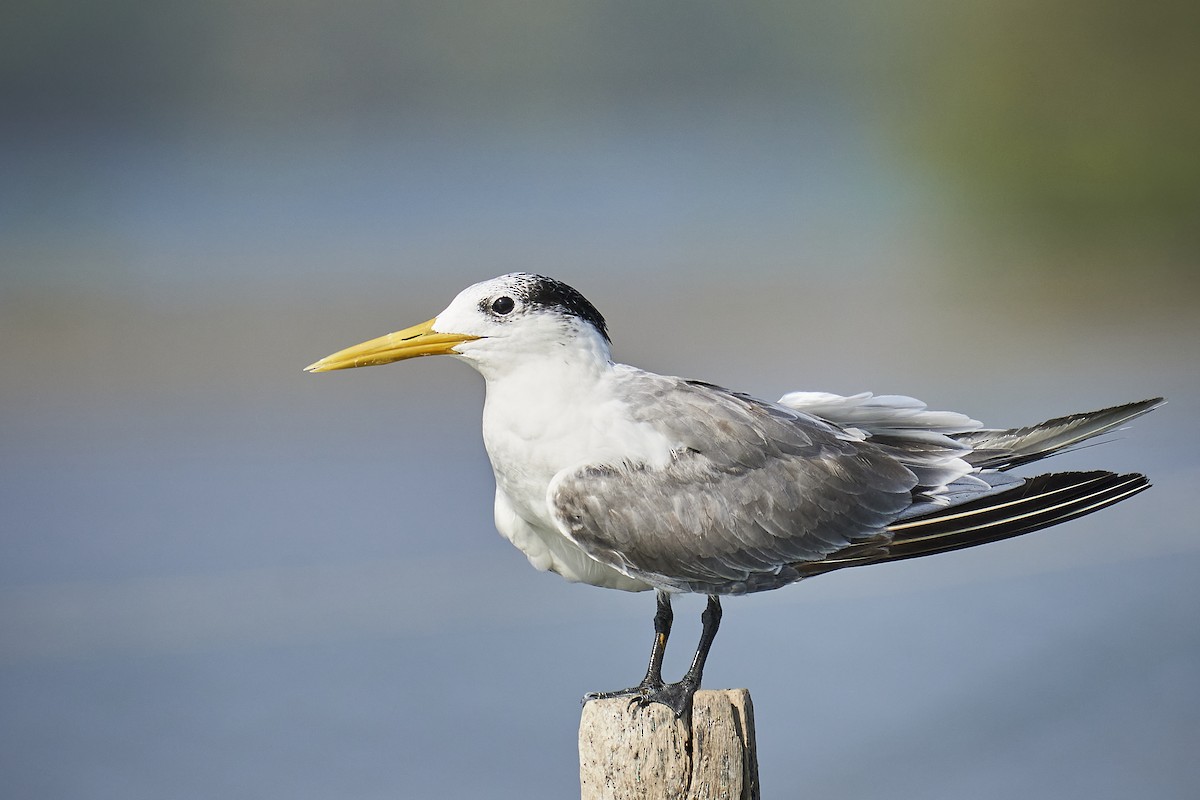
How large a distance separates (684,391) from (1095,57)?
31.7 feet

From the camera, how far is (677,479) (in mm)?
1757

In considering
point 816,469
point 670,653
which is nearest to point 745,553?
point 816,469

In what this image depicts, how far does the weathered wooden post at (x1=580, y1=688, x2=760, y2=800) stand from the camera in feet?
5.58

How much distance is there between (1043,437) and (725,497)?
1.62 ft

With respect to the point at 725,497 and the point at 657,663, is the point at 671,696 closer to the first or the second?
the point at 657,663

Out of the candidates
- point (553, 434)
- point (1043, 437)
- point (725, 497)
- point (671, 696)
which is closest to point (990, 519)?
point (1043, 437)

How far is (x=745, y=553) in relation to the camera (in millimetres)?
1754

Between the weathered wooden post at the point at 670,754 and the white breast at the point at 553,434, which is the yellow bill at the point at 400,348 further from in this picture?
the weathered wooden post at the point at 670,754

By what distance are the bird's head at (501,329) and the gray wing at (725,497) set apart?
132 millimetres

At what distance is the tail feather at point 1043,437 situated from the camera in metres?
1.86

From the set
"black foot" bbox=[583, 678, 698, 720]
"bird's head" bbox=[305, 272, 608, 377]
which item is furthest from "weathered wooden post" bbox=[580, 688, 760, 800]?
"bird's head" bbox=[305, 272, 608, 377]

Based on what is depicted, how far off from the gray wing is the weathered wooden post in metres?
0.17

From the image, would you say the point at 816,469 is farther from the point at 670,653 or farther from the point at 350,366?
the point at 670,653

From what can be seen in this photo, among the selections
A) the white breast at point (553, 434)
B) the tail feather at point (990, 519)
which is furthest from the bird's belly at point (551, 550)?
the tail feather at point (990, 519)
